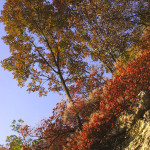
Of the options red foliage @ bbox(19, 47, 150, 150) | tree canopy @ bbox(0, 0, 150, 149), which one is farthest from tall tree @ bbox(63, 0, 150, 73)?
red foliage @ bbox(19, 47, 150, 150)

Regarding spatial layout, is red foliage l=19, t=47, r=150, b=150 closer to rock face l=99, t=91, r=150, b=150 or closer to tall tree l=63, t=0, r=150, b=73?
rock face l=99, t=91, r=150, b=150

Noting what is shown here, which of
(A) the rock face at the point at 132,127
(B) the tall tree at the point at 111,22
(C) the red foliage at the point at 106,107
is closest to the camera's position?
(A) the rock face at the point at 132,127

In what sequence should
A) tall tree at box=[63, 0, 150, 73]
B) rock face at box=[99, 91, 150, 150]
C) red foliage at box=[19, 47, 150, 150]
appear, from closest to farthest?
rock face at box=[99, 91, 150, 150] < red foliage at box=[19, 47, 150, 150] < tall tree at box=[63, 0, 150, 73]

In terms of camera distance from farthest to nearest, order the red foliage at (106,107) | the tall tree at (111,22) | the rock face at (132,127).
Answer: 1. the tall tree at (111,22)
2. the red foliage at (106,107)
3. the rock face at (132,127)

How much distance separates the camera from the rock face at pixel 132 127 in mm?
5629

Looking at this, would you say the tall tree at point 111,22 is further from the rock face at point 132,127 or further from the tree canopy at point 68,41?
the rock face at point 132,127

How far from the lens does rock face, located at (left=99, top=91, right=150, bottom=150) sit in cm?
563

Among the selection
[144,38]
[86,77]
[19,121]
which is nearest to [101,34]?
[144,38]

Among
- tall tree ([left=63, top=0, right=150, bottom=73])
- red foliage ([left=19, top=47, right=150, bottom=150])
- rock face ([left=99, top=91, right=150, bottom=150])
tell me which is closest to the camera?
rock face ([left=99, top=91, right=150, bottom=150])

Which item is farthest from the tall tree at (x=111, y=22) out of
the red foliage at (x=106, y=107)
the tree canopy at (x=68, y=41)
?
the red foliage at (x=106, y=107)

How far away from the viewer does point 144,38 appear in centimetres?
1100

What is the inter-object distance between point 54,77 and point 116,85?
6746 millimetres

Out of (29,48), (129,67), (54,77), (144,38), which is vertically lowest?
(129,67)

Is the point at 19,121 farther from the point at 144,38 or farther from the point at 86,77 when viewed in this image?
the point at 144,38
